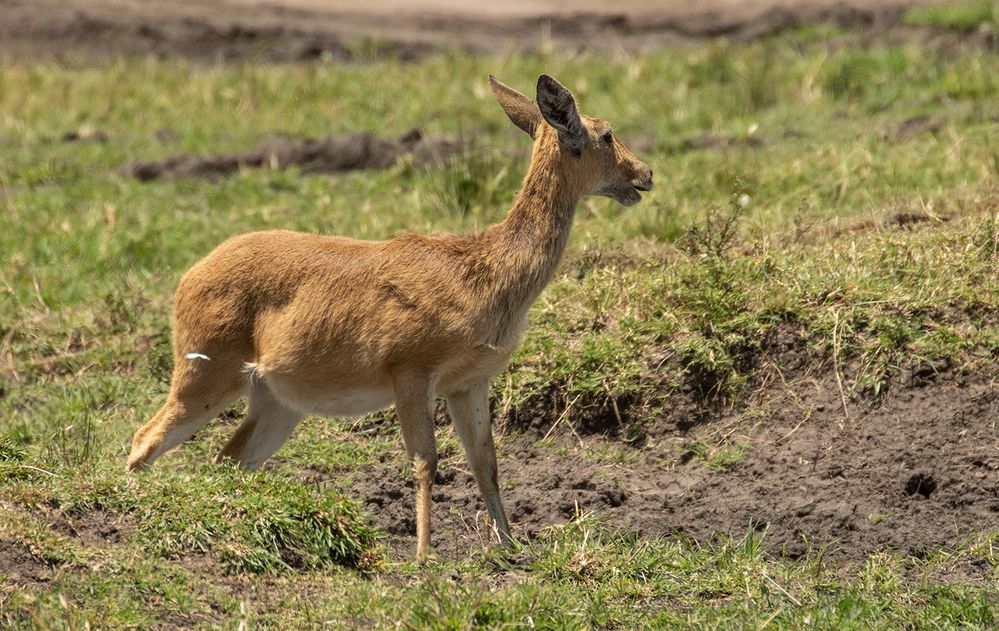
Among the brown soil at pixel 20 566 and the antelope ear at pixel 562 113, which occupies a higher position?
the antelope ear at pixel 562 113

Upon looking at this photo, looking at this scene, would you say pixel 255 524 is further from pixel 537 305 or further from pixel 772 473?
pixel 537 305

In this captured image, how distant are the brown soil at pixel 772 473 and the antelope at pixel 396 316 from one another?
558 millimetres

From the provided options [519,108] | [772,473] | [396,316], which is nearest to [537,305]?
[519,108]

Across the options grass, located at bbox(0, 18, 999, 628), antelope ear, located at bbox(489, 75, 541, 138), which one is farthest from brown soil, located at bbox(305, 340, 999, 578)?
antelope ear, located at bbox(489, 75, 541, 138)

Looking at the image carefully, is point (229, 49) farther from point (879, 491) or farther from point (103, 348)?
point (879, 491)

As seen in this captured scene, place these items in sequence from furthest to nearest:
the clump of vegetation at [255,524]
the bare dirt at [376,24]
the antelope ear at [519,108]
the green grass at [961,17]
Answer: the bare dirt at [376,24] < the green grass at [961,17] < the antelope ear at [519,108] < the clump of vegetation at [255,524]

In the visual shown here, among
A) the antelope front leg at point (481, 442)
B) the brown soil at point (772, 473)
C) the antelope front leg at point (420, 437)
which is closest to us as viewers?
the antelope front leg at point (420, 437)

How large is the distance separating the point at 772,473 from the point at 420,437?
1674mm

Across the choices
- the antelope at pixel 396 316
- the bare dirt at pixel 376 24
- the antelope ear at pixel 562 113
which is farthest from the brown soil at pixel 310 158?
the antelope ear at pixel 562 113

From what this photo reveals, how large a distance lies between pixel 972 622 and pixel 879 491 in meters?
1.38

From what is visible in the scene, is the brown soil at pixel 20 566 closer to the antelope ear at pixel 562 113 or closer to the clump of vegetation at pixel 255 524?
the clump of vegetation at pixel 255 524

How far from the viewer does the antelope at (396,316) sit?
6.07 meters

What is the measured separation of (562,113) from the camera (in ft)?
20.2

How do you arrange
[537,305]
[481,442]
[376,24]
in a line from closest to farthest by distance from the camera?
[481,442]
[537,305]
[376,24]
